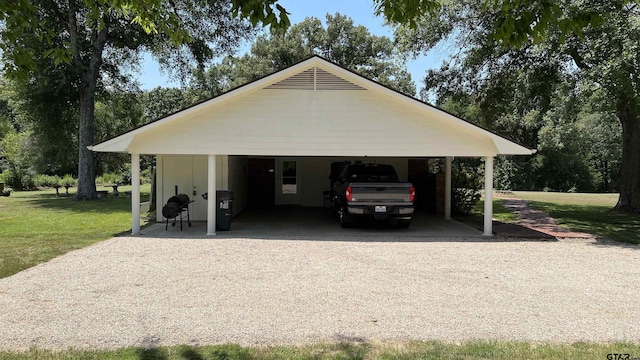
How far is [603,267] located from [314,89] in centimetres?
803

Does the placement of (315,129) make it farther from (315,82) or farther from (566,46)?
(566,46)

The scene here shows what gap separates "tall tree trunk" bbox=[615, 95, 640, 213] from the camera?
18.4m

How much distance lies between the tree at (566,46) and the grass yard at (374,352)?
3.17 meters

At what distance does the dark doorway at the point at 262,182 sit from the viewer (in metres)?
21.1

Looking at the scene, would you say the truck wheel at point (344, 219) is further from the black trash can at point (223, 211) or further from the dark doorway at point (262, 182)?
the dark doorway at point (262, 182)

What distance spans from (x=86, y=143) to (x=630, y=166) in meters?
26.6

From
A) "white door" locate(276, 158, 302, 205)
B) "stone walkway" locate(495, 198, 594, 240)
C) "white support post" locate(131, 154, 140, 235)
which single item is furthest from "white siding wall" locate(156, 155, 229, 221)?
"stone walkway" locate(495, 198, 594, 240)

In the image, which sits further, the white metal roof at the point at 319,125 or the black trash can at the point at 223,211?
the black trash can at the point at 223,211

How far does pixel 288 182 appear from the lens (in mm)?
21328

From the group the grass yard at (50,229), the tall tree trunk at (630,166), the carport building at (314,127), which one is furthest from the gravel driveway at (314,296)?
the tall tree trunk at (630,166)

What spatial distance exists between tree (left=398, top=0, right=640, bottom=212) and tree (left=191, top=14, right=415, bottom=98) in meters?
22.5

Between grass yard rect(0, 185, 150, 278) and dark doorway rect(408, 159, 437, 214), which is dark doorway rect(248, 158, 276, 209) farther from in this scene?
dark doorway rect(408, 159, 437, 214)

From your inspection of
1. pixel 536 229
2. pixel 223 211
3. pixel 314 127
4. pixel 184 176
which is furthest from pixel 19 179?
pixel 536 229

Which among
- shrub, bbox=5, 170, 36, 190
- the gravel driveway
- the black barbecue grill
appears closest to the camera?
the gravel driveway
